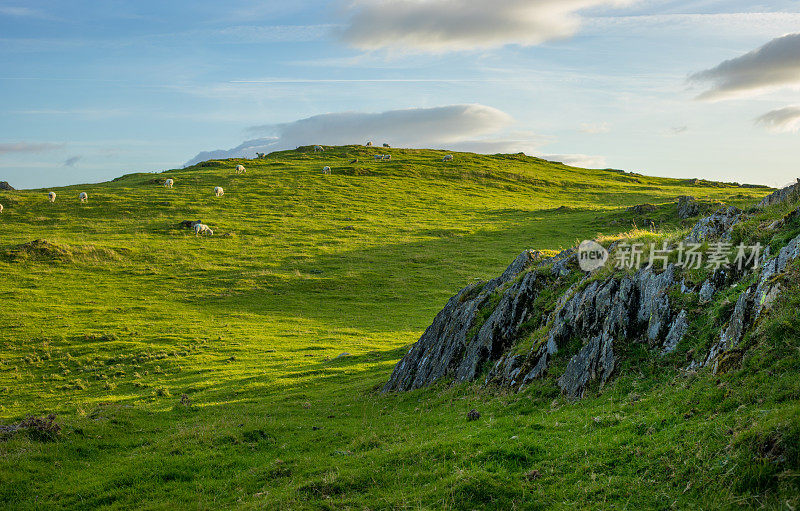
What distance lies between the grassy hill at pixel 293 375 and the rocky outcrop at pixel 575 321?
3.51 ft

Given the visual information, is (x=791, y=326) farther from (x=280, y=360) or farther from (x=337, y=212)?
(x=337, y=212)

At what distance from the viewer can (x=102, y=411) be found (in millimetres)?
21094

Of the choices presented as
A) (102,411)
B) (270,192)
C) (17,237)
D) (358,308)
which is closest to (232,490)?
(102,411)

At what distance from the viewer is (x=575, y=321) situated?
16.1m

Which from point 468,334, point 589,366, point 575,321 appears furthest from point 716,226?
point 468,334

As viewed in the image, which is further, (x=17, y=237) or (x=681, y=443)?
(x=17, y=237)

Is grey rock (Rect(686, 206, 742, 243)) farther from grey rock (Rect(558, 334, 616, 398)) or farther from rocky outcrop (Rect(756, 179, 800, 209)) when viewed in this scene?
grey rock (Rect(558, 334, 616, 398))

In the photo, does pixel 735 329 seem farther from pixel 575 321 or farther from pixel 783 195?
pixel 783 195

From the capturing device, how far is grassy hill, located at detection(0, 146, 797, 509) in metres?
10.2

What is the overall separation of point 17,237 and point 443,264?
51.9 m

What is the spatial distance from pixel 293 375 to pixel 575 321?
18.8 meters

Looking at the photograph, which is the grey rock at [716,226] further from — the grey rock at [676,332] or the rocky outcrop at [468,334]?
the rocky outcrop at [468,334]

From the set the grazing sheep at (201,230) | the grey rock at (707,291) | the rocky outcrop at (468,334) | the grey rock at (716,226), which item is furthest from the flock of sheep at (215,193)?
the grey rock at (707,291)

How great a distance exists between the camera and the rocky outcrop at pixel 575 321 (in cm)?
1256
